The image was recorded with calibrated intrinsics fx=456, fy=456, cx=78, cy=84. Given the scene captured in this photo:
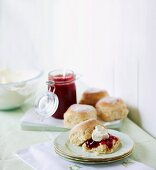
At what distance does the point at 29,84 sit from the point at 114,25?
36 cm

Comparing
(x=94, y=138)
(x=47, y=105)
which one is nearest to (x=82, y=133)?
(x=94, y=138)

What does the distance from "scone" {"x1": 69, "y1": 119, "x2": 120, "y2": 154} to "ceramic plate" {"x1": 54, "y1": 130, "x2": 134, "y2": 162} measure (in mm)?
13

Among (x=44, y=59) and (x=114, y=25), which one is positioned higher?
(x=114, y=25)

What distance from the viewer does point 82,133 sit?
1181mm

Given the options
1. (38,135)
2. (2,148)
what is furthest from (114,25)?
(2,148)

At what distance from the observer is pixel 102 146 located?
3.73ft

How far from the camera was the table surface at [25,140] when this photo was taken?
3.82 ft

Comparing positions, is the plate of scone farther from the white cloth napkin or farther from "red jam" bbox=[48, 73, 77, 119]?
"red jam" bbox=[48, 73, 77, 119]

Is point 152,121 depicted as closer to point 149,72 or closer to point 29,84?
point 149,72

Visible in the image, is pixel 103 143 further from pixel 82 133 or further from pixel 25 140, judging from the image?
pixel 25 140

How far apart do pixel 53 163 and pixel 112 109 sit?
335mm

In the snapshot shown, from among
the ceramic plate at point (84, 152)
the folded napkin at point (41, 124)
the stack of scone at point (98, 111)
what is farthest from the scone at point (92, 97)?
the ceramic plate at point (84, 152)

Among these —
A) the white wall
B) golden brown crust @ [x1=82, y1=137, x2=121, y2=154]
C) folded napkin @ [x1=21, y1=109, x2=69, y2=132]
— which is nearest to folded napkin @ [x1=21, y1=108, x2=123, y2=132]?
folded napkin @ [x1=21, y1=109, x2=69, y2=132]

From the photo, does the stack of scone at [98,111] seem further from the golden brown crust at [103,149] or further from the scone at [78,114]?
the golden brown crust at [103,149]
